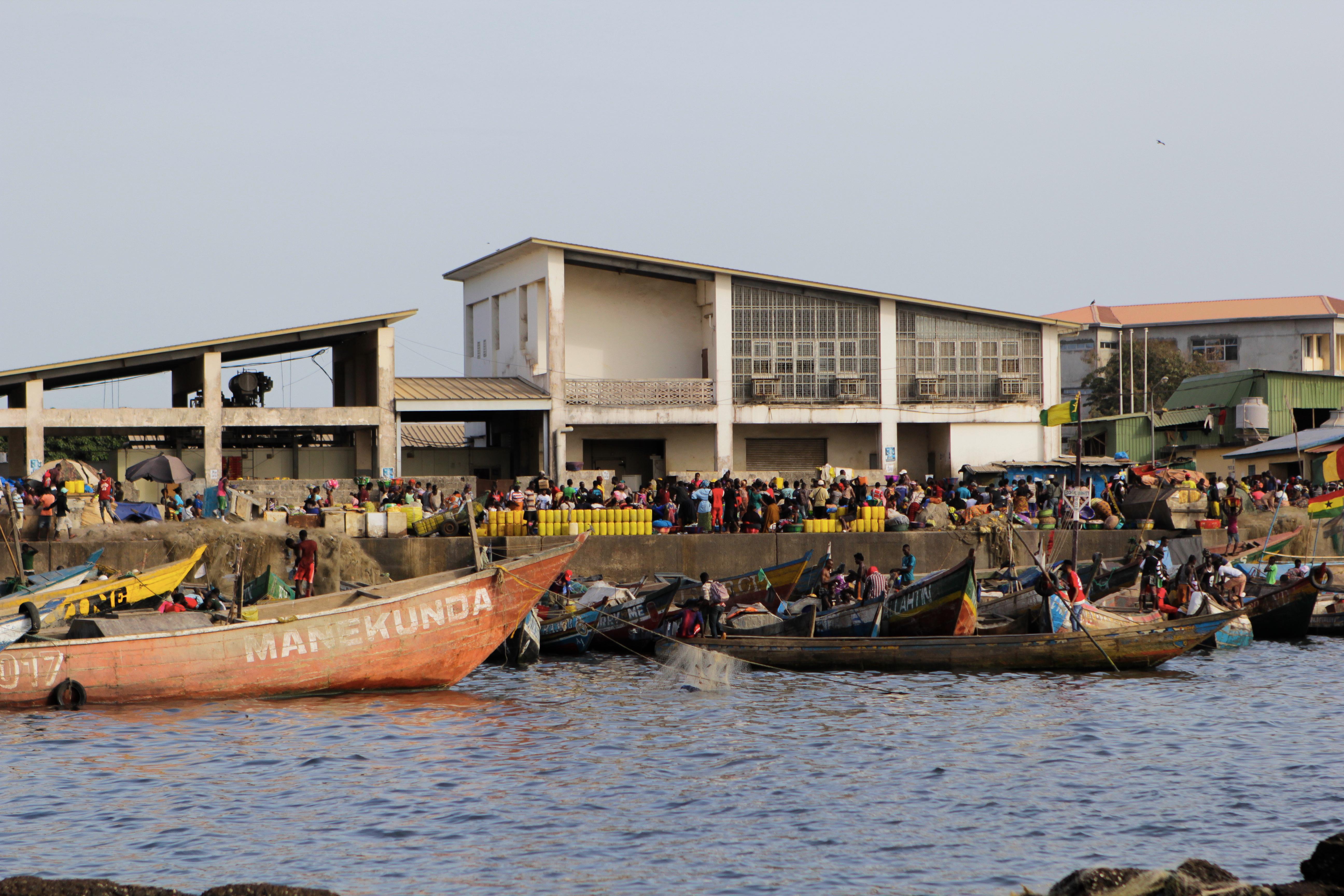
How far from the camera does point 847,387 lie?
134 feet

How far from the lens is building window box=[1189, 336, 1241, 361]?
219 feet

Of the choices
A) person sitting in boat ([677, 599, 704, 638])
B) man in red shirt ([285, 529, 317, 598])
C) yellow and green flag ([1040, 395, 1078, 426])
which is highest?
yellow and green flag ([1040, 395, 1078, 426])

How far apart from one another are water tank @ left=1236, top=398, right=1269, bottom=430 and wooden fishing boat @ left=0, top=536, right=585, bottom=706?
33.8 metres

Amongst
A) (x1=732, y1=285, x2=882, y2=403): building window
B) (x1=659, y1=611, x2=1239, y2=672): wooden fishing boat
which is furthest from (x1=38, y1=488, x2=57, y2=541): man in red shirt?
(x1=732, y1=285, x2=882, y2=403): building window

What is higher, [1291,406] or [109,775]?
[1291,406]

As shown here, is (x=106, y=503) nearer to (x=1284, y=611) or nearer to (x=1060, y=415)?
(x=1060, y=415)

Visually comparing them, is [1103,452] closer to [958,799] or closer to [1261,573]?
[1261,573]

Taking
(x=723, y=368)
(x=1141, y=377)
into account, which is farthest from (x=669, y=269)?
(x=1141, y=377)

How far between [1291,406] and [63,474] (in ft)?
134

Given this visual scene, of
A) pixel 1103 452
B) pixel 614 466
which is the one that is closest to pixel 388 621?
pixel 614 466

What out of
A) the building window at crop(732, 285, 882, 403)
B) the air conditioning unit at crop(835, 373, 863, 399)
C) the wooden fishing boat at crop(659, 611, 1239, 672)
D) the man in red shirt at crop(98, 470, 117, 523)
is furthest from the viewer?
the air conditioning unit at crop(835, 373, 863, 399)

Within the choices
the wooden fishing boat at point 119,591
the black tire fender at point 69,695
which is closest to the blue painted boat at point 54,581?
the wooden fishing boat at point 119,591

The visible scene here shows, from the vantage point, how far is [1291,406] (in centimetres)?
4856

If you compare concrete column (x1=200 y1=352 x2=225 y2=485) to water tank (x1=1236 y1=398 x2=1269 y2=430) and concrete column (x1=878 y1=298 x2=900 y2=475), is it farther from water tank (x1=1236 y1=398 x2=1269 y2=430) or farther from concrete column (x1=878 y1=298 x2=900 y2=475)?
water tank (x1=1236 y1=398 x2=1269 y2=430)
